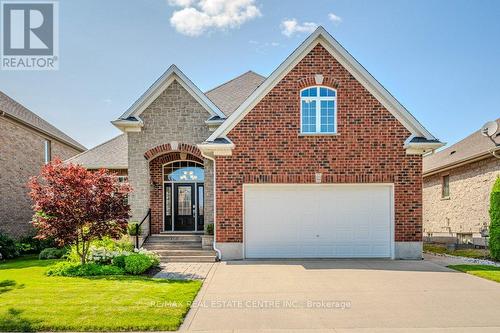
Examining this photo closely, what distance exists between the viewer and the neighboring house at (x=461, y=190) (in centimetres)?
1673

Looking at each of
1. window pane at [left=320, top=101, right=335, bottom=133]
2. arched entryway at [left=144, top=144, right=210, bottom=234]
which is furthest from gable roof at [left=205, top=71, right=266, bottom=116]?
window pane at [left=320, top=101, right=335, bottom=133]

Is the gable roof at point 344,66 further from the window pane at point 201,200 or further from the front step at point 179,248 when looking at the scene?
the front step at point 179,248

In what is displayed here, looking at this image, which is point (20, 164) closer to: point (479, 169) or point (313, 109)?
point (313, 109)

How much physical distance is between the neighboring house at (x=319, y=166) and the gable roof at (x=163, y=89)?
223cm

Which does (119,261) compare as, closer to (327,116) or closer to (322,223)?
(322,223)

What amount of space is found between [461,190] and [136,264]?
602 inches

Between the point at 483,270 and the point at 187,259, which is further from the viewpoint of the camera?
the point at 187,259

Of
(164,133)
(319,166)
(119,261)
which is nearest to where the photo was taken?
(119,261)

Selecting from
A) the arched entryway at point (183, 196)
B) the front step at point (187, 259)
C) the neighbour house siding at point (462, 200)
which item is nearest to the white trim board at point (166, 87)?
the arched entryway at point (183, 196)

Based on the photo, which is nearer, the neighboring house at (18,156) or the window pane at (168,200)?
the window pane at (168,200)

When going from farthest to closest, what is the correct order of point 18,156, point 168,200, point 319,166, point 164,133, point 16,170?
point 18,156
point 16,170
point 168,200
point 164,133
point 319,166

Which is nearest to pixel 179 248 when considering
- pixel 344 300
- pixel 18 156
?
pixel 344 300

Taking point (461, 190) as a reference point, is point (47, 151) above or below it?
above

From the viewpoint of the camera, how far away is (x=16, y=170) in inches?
774
